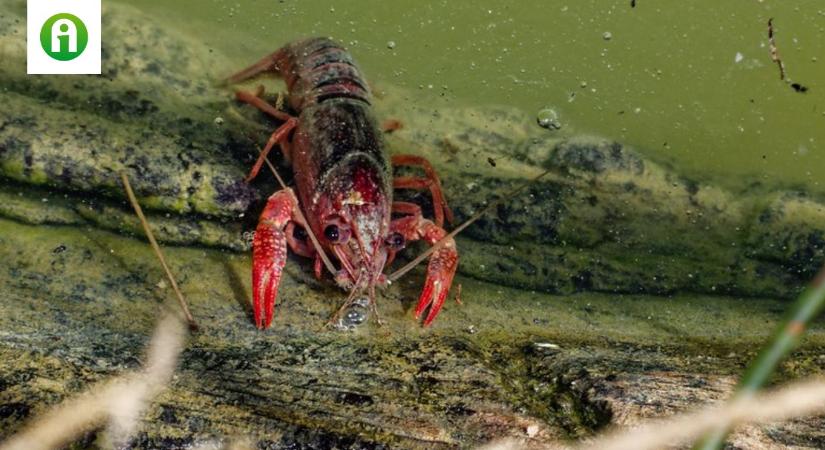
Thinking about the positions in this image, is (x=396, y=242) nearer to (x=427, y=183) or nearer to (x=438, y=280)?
(x=438, y=280)

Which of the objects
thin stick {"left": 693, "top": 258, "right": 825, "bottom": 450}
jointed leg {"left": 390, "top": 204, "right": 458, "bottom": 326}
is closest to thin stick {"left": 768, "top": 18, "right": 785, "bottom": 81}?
jointed leg {"left": 390, "top": 204, "right": 458, "bottom": 326}

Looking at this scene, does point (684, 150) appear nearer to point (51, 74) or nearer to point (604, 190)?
point (604, 190)

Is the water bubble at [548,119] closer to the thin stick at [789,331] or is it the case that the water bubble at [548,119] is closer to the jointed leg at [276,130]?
the jointed leg at [276,130]

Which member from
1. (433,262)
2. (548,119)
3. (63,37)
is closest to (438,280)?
(433,262)

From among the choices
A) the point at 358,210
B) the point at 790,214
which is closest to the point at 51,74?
the point at 358,210

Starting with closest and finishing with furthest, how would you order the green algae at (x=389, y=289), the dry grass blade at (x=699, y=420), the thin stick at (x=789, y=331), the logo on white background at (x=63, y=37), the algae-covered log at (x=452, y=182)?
A: the thin stick at (x=789, y=331) < the dry grass blade at (x=699, y=420) < the green algae at (x=389, y=289) < the algae-covered log at (x=452, y=182) < the logo on white background at (x=63, y=37)

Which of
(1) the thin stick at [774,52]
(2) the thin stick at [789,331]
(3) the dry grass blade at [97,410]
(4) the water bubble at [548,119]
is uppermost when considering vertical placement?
(1) the thin stick at [774,52]

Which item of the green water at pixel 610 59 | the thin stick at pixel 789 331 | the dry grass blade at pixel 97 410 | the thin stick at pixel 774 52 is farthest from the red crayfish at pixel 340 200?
the thin stick at pixel 774 52

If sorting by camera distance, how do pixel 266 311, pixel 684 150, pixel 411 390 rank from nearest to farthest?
pixel 411 390 < pixel 266 311 < pixel 684 150
